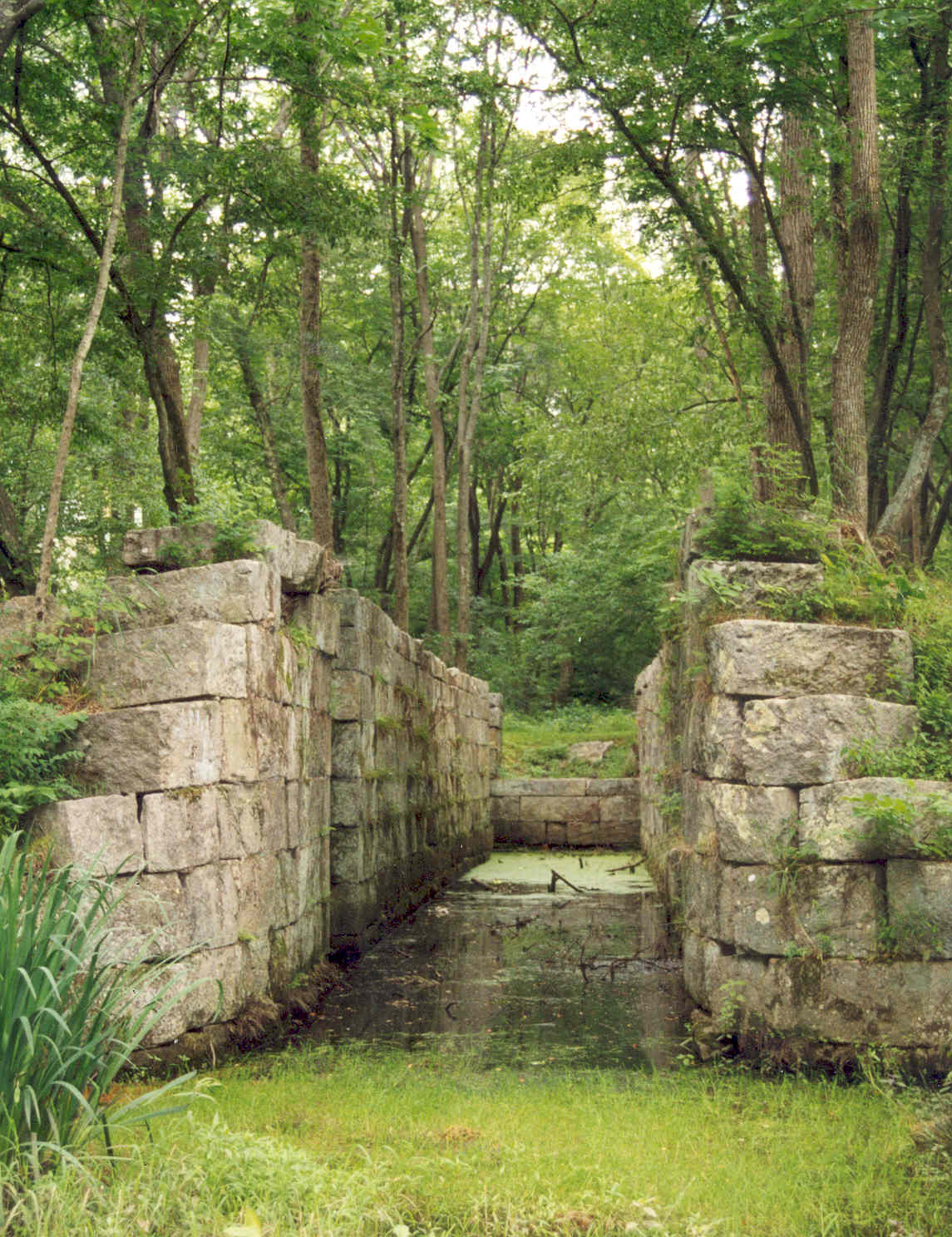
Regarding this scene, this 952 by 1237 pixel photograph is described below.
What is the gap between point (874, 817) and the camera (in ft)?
17.1

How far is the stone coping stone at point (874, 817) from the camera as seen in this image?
16.8 ft

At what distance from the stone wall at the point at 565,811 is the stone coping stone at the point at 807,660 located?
11331mm

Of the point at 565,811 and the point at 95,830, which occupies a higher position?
the point at 95,830

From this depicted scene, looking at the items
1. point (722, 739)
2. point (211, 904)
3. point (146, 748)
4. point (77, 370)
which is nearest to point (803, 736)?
point (722, 739)

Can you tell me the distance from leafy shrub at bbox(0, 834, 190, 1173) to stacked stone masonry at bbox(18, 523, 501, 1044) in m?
0.25

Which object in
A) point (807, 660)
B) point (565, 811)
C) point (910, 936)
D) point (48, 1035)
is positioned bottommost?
point (565, 811)

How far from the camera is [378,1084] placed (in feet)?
16.1

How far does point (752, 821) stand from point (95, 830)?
121 inches

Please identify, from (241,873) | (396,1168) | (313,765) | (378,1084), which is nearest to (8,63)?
(313,765)

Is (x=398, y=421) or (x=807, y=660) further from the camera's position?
(x=398, y=421)

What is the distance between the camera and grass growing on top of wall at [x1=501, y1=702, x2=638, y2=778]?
18.8 metres

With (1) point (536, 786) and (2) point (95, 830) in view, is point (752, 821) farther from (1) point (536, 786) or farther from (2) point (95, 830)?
(1) point (536, 786)

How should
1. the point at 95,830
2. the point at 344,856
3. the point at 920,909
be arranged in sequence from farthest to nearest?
the point at 344,856 < the point at 920,909 < the point at 95,830

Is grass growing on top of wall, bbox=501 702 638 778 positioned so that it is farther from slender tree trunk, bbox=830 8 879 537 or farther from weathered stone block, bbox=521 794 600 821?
slender tree trunk, bbox=830 8 879 537
